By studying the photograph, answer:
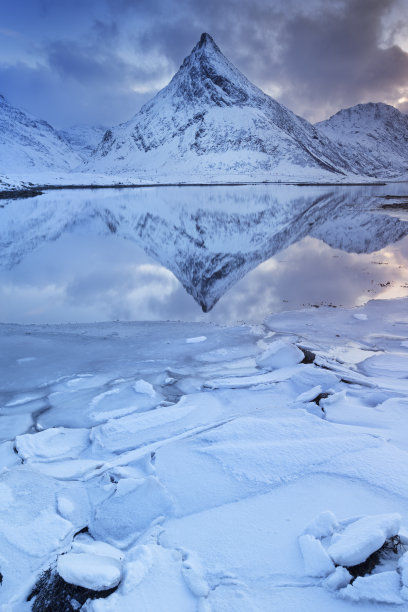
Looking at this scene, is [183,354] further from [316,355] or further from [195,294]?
[195,294]

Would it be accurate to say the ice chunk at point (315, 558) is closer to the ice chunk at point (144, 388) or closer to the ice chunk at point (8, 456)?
the ice chunk at point (8, 456)

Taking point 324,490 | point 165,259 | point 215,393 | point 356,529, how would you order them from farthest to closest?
point 165,259
point 215,393
point 324,490
point 356,529

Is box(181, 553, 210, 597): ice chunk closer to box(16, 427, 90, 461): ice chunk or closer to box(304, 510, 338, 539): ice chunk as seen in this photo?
box(304, 510, 338, 539): ice chunk

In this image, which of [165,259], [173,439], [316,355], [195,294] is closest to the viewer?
[173,439]

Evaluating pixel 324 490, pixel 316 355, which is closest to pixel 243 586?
pixel 324 490

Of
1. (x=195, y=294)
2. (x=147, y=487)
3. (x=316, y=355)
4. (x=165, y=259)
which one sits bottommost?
(x=147, y=487)

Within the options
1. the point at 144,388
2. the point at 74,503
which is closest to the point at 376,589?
the point at 74,503

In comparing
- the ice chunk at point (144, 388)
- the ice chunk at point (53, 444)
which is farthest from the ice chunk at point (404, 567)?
the ice chunk at point (144, 388)
